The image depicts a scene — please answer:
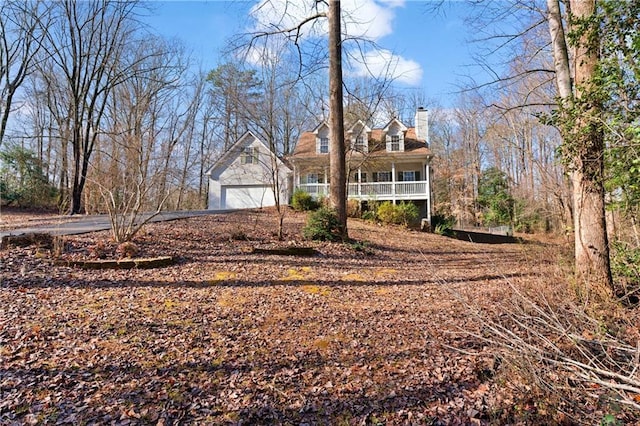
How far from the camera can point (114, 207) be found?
610 centimetres

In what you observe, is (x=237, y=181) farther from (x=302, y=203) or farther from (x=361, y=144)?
(x=361, y=144)

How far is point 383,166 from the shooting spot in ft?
64.2

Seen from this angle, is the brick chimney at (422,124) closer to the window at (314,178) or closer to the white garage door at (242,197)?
the window at (314,178)

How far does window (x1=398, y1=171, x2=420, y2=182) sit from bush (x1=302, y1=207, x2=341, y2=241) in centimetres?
1258

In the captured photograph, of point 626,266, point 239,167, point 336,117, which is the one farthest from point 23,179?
point 626,266

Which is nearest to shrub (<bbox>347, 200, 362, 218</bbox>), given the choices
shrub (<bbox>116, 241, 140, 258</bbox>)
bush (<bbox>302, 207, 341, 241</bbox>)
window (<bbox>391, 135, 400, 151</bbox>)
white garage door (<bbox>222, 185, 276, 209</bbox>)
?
window (<bbox>391, 135, 400, 151</bbox>)

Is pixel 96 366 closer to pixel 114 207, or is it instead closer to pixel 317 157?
pixel 114 207

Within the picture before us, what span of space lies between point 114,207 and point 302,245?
12.1ft

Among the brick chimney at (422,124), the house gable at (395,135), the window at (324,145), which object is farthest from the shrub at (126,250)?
the brick chimney at (422,124)

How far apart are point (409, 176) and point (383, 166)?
1839 millimetres

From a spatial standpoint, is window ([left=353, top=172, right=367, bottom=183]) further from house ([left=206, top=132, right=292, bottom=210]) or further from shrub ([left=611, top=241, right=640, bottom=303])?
shrub ([left=611, top=241, right=640, bottom=303])

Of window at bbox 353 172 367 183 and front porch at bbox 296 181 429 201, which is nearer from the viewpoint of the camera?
front porch at bbox 296 181 429 201

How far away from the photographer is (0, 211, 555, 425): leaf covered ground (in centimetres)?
239

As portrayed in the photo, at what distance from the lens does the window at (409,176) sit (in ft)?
66.4
